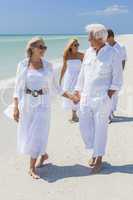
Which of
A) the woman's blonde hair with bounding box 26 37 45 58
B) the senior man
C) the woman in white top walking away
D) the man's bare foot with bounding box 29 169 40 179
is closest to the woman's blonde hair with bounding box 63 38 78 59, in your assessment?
the woman in white top walking away

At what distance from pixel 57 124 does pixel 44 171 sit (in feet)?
10.3

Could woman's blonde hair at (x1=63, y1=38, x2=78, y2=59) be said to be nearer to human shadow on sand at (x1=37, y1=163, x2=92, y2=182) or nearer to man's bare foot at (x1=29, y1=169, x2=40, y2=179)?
human shadow on sand at (x1=37, y1=163, x2=92, y2=182)

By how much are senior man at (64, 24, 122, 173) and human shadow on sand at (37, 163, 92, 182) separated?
0.15 m

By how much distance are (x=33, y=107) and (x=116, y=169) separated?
4.29ft

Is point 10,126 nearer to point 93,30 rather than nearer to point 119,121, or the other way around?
point 119,121

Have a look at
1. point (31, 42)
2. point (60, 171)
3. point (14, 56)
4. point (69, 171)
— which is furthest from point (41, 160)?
point (14, 56)

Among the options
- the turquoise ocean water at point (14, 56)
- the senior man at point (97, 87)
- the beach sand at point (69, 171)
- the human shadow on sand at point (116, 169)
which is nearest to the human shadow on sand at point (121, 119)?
the beach sand at point (69, 171)

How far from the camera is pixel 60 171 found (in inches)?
267

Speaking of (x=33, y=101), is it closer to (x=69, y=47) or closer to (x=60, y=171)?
(x=60, y=171)

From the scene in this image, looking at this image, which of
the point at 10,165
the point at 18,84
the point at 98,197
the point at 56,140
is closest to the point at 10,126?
the point at 56,140

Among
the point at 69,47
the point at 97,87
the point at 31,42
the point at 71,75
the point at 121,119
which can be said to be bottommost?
the point at 121,119

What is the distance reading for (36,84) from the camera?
648 centimetres

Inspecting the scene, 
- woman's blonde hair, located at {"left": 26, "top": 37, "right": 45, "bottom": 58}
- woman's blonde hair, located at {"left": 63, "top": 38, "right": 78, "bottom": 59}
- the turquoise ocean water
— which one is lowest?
the turquoise ocean water

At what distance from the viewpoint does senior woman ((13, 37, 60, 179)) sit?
6453 millimetres
